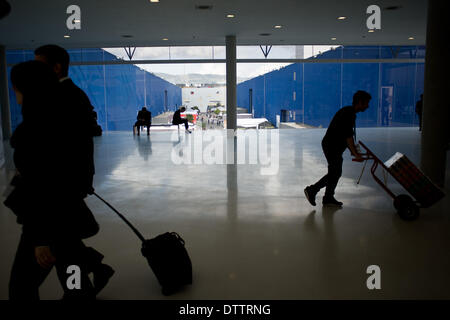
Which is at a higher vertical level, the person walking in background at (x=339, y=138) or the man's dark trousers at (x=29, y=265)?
the person walking in background at (x=339, y=138)

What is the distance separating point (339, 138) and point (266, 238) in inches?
73.1

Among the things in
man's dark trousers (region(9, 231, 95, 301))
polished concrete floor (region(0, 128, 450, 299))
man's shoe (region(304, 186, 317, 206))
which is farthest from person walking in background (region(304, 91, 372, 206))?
man's dark trousers (region(9, 231, 95, 301))

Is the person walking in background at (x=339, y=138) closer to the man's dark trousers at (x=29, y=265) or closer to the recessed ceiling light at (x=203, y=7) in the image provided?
the man's dark trousers at (x=29, y=265)

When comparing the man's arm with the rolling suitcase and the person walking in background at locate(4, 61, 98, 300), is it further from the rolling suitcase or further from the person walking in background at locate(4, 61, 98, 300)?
the person walking in background at locate(4, 61, 98, 300)

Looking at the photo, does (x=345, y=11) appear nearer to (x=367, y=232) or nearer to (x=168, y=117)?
(x=367, y=232)

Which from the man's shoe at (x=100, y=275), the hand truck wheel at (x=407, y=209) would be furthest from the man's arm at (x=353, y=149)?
the man's shoe at (x=100, y=275)

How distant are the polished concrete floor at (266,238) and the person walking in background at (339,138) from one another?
40 centimetres

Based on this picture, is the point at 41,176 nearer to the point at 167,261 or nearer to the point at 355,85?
the point at 167,261

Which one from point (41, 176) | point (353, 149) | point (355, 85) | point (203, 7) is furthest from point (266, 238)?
point (355, 85)

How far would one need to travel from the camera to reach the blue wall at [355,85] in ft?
66.0

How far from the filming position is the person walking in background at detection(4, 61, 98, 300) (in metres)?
2.06

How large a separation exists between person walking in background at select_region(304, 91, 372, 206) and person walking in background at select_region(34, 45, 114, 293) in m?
3.68

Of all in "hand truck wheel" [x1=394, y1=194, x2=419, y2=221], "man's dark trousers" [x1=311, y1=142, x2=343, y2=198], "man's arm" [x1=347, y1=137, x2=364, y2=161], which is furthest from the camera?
"man's dark trousers" [x1=311, y1=142, x2=343, y2=198]

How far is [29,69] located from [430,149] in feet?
22.9
